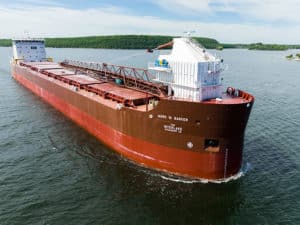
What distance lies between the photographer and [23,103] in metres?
35.1

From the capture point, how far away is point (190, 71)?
16969 mm

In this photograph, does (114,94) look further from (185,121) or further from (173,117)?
(185,121)

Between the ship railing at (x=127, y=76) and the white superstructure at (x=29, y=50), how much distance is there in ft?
43.9

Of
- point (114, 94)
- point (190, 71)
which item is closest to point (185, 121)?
point (190, 71)

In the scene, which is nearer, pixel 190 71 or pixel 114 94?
pixel 190 71

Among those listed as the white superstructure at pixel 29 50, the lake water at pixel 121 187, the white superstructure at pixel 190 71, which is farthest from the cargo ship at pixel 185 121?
the white superstructure at pixel 29 50

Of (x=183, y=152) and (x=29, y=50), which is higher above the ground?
(x=29, y=50)

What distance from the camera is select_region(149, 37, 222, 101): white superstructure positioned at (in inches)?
664

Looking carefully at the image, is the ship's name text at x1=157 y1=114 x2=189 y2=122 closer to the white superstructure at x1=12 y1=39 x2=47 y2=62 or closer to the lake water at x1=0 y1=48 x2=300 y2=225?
the lake water at x1=0 y1=48 x2=300 y2=225

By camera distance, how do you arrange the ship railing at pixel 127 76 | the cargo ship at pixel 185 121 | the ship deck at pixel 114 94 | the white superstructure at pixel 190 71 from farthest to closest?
the ship railing at pixel 127 76
the ship deck at pixel 114 94
the white superstructure at pixel 190 71
the cargo ship at pixel 185 121

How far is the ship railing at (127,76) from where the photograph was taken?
22.0 meters

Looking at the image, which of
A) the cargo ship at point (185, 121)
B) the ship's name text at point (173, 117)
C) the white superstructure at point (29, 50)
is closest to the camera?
the cargo ship at point (185, 121)

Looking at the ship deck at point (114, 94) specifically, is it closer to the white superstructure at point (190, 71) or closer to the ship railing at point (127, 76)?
the ship railing at point (127, 76)

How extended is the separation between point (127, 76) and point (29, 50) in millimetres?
36072
